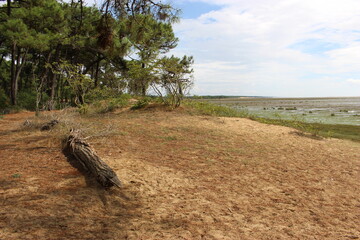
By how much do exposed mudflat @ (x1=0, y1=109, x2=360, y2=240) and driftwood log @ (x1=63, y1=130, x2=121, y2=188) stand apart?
0.13 metres

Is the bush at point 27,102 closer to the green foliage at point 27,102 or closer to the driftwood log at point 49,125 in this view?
the green foliage at point 27,102

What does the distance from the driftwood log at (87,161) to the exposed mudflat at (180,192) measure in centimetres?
13

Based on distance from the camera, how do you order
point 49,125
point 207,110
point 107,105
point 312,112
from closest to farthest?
point 49,125, point 207,110, point 107,105, point 312,112

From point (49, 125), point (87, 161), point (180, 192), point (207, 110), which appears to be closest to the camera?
point (180, 192)

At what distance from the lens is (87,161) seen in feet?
14.3

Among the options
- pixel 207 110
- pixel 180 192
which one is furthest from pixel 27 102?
pixel 180 192

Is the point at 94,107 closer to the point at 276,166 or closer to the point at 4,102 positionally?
the point at 4,102

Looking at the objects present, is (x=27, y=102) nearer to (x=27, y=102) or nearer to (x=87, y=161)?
(x=27, y=102)

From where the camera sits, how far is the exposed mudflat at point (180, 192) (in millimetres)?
2906

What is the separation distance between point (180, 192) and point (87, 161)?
161cm

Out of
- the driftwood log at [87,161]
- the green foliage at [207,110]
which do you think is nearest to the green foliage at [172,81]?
the green foliage at [207,110]

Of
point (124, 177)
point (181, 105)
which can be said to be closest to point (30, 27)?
point (181, 105)

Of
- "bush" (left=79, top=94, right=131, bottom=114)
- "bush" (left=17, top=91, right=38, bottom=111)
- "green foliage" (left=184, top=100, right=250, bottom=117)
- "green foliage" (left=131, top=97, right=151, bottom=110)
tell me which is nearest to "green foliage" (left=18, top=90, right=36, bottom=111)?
"bush" (left=17, top=91, right=38, bottom=111)

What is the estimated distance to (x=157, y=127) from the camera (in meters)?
9.04
